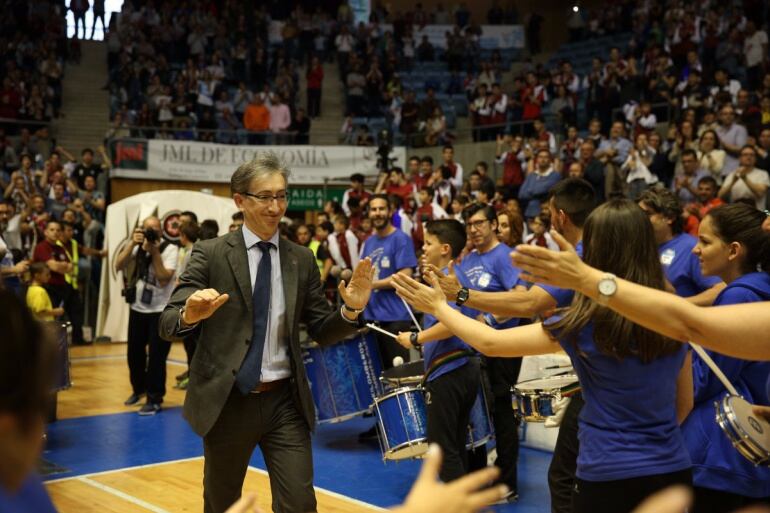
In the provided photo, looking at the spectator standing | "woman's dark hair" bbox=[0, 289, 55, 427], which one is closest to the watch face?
"woman's dark hair" bbox=[0, 289, 55, 427]

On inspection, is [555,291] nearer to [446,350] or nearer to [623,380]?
[623,380]

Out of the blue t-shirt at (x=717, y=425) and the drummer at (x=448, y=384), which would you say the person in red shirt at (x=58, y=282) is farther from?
the blue t-shirt at (x=717, y=425)

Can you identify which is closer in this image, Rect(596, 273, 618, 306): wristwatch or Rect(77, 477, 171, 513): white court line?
Rect(596, 273, 618, 306): wristwatch

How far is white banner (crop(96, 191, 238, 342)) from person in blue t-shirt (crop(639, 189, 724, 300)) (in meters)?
9.10

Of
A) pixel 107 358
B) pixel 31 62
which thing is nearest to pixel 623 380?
pixel 107 358

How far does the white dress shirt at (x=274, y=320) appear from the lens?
3881mm

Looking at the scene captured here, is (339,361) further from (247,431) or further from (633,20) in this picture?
(633,20)

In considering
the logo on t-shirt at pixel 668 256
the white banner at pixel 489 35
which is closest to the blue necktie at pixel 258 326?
the logo on t-shirt at pixel 668 256

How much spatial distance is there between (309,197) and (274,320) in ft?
50.8

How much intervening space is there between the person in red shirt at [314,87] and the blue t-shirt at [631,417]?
20.3 metres

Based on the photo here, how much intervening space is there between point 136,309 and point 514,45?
18.8 m

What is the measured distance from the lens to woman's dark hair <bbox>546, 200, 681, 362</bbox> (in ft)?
8.98

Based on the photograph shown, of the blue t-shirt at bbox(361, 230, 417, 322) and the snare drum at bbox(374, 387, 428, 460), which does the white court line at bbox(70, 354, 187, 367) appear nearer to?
the blue t-shirt at bbox(361, 230, 417, 322)

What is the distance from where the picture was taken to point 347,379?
24.6 feet
